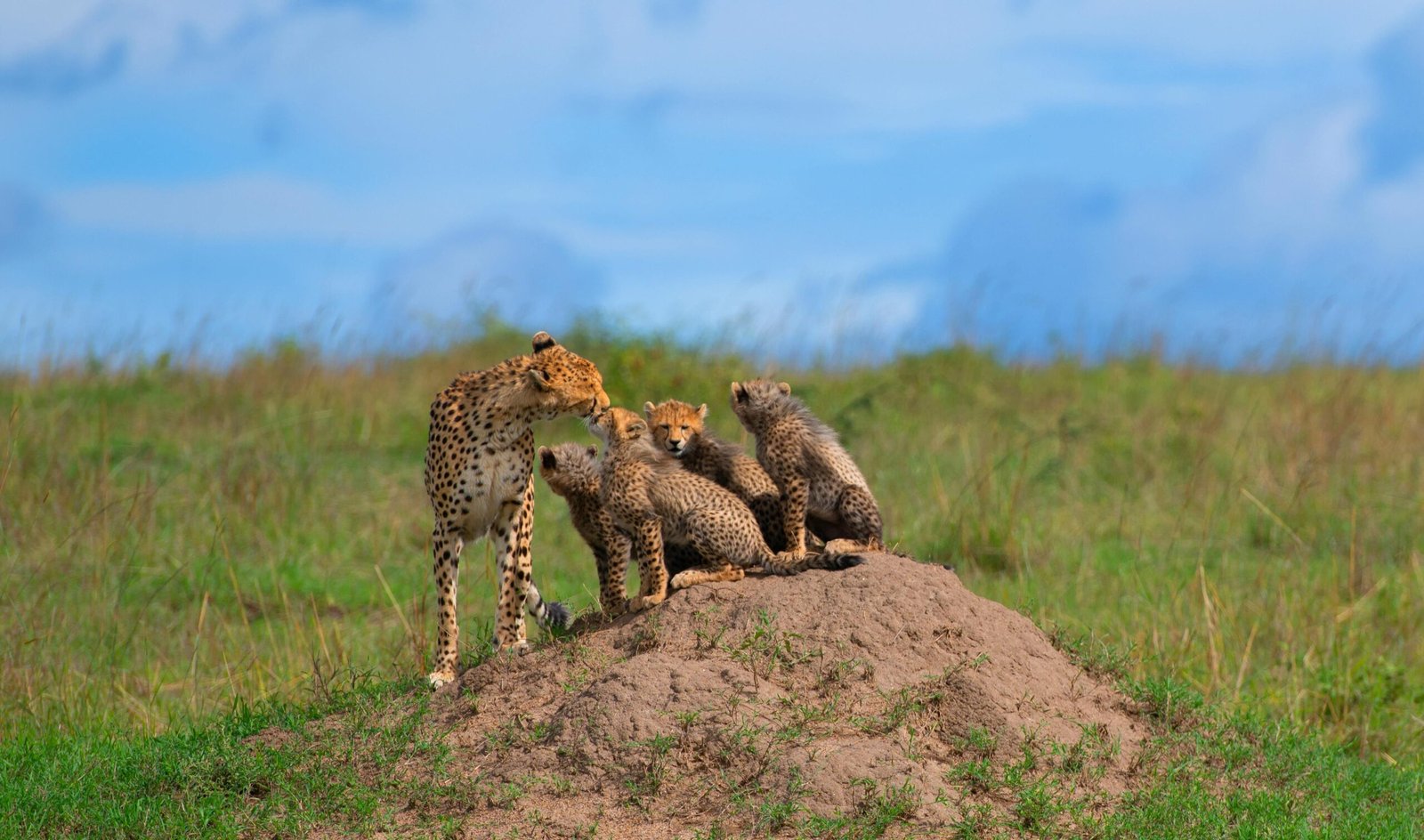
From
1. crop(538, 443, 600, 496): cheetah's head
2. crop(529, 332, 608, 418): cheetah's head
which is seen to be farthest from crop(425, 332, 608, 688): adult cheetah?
crop(538, 443, 600, 496): cheetah's head

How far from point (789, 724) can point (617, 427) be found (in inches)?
54.1

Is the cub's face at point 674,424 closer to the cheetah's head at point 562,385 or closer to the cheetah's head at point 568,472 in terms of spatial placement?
the cheetah's head at point 562,385

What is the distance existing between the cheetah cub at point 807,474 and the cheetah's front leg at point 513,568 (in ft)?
3.15

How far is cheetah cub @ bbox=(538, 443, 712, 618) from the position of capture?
5723 mm

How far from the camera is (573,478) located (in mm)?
5988

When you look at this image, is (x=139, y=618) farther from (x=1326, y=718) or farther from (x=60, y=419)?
(x=1326, y=718)

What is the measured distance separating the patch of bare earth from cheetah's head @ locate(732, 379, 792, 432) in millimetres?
769

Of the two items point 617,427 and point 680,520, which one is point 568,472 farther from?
point 680,520

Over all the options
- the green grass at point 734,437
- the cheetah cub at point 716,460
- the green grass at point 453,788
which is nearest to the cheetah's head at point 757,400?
the cheetah cub at point 716,460

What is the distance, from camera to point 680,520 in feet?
18.0

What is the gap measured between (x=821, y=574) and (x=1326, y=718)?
3550 mm

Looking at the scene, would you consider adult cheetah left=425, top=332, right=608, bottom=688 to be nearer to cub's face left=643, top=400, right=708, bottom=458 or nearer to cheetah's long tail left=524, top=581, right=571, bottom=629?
cheetah's long tail left=524, top=581, right=571, bottom=629

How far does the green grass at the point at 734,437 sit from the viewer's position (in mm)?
7613

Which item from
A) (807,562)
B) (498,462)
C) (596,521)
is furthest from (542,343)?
(807,562)
